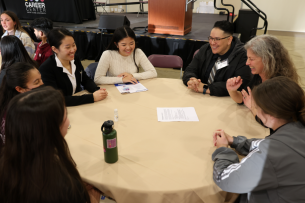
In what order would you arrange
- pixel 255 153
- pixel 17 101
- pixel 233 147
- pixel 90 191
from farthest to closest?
1. pixel 233 147
2. pixel 90 191
3. pixel 255 153
4. pixel 17 101

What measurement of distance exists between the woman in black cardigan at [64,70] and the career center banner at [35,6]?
548cm

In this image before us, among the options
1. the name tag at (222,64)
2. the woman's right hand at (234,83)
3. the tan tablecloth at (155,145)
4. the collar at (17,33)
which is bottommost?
the tan tablecloth at (155,145)

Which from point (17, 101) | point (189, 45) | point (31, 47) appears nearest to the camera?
point (17, 101)

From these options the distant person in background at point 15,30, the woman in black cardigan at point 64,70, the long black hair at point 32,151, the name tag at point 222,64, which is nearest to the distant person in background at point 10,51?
the woman in black cardigan at point 64,70

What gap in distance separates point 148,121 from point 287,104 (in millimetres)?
825

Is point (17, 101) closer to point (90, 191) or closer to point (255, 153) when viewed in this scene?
point (90, 191)

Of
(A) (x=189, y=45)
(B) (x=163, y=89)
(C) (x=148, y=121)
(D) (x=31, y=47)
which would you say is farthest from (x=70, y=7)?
(C) (x=148, y=121)

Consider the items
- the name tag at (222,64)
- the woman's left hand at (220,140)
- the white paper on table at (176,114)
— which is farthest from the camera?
the name tag at (222,64)

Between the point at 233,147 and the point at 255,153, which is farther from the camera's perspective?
the point at 233,147

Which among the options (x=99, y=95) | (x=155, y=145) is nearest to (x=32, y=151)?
(x=155, y=145)

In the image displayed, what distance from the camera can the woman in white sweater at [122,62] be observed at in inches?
82.9

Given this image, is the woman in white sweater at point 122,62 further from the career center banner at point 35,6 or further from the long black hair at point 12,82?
the career center banner at point 35,6

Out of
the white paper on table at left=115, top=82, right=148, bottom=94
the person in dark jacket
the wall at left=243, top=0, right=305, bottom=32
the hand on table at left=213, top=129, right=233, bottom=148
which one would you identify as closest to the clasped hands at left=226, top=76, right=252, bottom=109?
the person in dark jacket

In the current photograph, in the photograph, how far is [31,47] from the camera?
3.29 m
